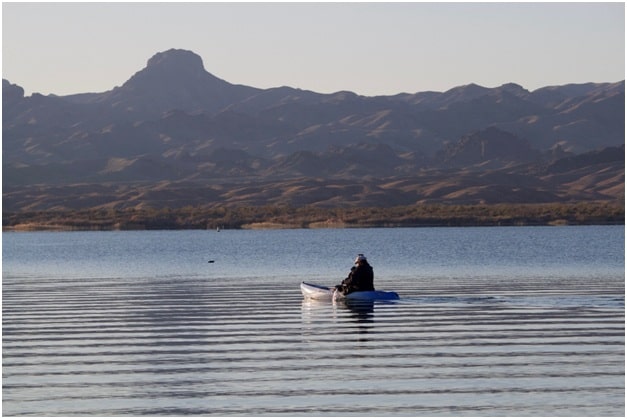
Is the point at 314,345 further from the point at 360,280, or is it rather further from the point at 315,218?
the point at 315,218

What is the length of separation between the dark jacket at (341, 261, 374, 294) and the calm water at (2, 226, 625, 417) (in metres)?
0.69

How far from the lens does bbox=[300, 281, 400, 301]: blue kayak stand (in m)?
36.4

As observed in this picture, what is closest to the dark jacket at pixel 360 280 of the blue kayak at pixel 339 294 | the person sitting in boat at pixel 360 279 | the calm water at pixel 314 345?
the person sitting in boat at pixel 360 279

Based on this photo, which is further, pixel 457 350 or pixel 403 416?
pixel 457 350

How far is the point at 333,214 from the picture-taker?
152 m

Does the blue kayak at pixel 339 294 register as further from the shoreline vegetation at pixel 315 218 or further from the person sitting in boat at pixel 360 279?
the shoreline vegetation at pixel 315 218

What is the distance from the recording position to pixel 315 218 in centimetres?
14562

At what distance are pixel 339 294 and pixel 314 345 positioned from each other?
10.9 meters

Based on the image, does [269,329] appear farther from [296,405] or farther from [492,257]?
[492,257]

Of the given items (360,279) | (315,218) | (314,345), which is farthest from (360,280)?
(315,218)

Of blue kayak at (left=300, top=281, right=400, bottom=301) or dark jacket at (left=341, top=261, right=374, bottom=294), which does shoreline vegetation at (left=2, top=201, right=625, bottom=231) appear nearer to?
blue kayak at (left=300, top=281, right=400, bottom=301)

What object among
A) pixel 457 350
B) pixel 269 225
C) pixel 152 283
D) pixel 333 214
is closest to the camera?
pixel 457 350

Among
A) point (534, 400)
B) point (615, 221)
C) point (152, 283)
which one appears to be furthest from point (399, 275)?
point (615, 221)

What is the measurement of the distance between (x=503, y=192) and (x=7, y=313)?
167m
